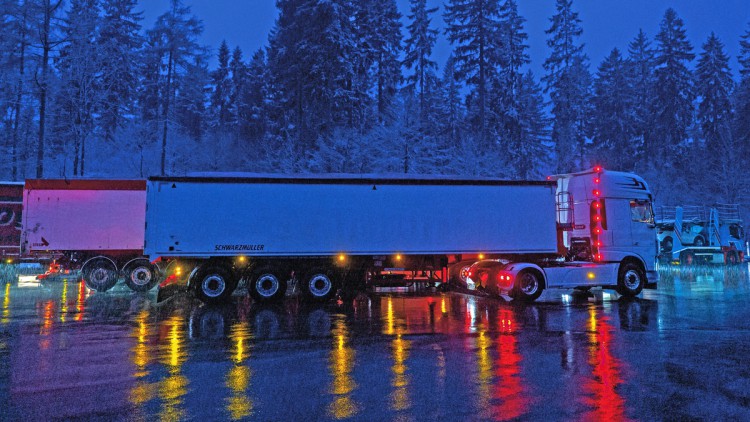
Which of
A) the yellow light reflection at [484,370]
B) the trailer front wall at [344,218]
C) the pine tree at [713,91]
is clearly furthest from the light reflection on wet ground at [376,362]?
the pine tree at [713,91]

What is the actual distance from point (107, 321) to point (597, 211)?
13199mm

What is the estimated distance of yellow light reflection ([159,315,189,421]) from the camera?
521cm

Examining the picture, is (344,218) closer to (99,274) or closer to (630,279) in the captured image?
(630,279)

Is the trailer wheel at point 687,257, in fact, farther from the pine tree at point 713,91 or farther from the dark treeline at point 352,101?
the pine tree at point 713,91

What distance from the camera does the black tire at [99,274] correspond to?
59.0 ft

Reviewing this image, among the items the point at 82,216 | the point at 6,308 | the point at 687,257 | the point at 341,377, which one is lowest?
the point at 341,377

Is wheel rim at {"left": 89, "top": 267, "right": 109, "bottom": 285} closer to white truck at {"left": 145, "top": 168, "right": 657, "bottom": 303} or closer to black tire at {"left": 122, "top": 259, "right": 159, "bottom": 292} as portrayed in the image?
black tire at {"left": 122, "top": 259, "right": 159, "bottom": 292}

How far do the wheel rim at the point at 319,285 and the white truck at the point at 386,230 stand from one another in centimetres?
3

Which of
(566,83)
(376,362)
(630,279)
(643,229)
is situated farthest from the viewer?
(566,83)

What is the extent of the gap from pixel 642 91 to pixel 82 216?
60481 mm

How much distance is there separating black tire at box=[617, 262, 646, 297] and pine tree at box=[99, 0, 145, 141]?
36.3 metres

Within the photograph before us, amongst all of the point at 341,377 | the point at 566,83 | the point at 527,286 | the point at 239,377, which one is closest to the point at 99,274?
the point at 239,377

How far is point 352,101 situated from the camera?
120 ft

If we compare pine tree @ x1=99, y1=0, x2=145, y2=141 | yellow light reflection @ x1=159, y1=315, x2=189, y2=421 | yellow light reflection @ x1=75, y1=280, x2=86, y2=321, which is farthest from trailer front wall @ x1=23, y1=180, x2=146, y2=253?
pine tree @ x1=99, y1=0, x2=145, y2=141
